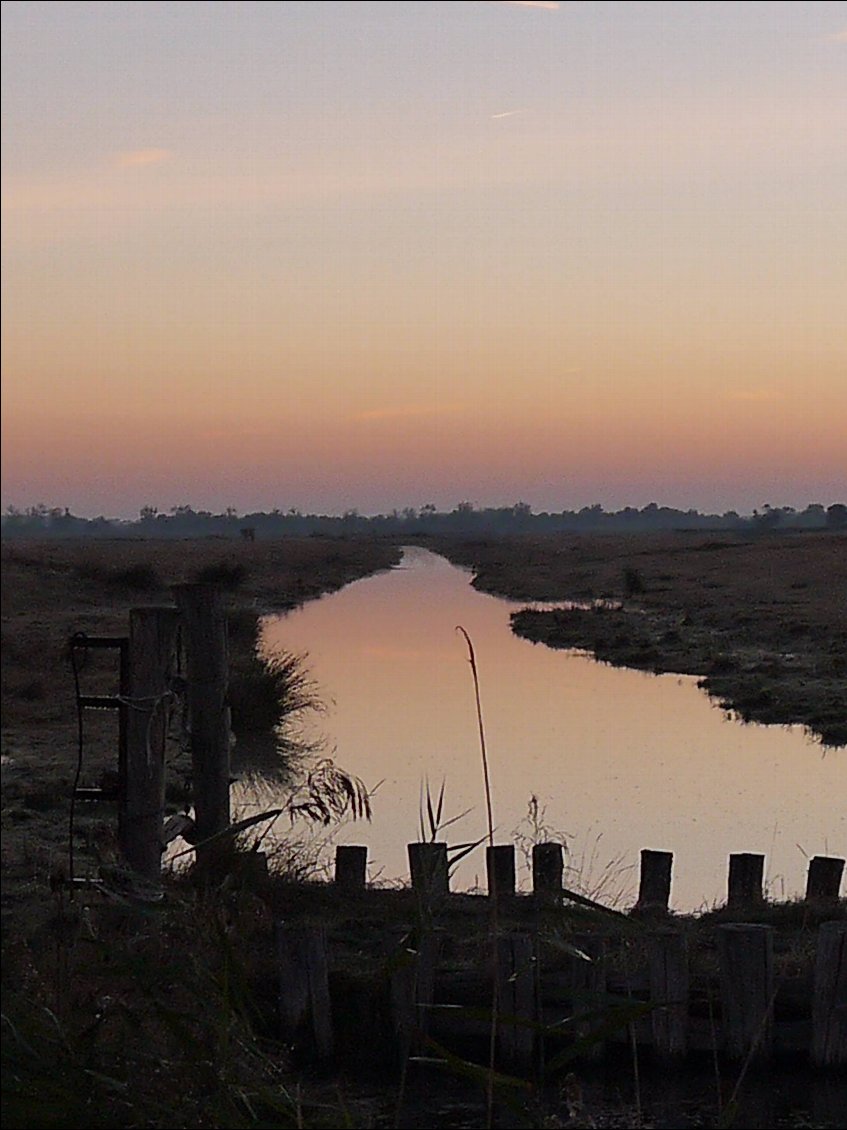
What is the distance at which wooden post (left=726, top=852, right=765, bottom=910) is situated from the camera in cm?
776

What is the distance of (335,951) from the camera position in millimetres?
6934

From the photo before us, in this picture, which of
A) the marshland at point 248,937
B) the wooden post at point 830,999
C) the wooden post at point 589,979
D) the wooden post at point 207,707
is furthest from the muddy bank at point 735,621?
the wooden post at point 589,979

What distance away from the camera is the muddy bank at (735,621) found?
18812 mm

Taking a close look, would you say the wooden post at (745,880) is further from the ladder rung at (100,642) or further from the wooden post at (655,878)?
the ladder rung at (100,642)

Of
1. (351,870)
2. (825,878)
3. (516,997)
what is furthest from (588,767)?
(516,997)

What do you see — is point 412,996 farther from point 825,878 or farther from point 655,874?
point 825,878

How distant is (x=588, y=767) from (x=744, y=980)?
30.6 ft

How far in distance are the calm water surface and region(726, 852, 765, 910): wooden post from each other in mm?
1070

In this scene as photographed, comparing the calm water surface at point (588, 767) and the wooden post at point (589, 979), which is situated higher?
the wooden post at point (589, 979)

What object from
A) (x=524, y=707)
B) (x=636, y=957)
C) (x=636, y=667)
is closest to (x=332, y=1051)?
(x=636, y=957)

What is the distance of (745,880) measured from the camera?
7801 millimetres

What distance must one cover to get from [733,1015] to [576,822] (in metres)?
6.06

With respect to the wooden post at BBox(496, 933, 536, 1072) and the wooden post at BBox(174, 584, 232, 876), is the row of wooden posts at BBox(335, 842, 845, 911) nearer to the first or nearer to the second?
the wooden post at BBox(174, 584, 232, 876)

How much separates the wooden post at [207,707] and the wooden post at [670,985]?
82.0 inches
